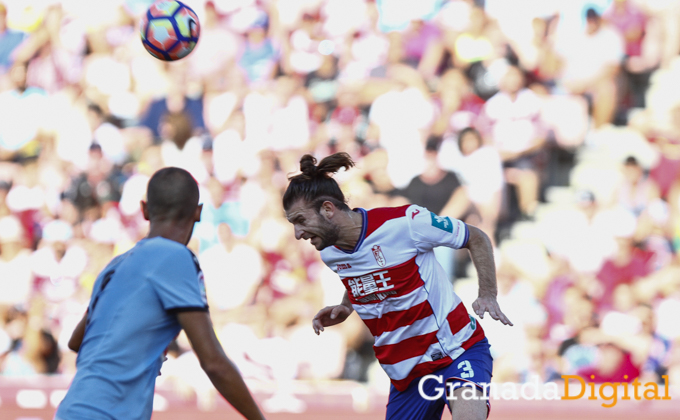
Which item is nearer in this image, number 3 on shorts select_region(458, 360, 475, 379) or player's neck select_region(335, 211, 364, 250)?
number 3 on shorts select_region(458, 360, 475, 379)

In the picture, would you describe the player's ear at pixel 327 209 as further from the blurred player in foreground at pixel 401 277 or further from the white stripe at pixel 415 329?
the white stripe at pixel 415 329

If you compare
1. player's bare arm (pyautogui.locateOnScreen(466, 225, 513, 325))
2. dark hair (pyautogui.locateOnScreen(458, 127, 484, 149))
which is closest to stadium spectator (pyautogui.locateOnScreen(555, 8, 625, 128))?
dark hair (pyautogui.locateOnScreen(458, 127, 484, 149))

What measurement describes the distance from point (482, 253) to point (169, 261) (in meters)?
1.99

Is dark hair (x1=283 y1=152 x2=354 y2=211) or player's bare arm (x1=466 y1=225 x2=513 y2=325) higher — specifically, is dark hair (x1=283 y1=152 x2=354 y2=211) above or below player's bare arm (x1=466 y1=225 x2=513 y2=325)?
above

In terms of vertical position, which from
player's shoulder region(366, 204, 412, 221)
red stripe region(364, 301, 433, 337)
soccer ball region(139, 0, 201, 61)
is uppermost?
soccer ball region(139, 0, 201, 61)

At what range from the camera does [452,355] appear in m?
3.94

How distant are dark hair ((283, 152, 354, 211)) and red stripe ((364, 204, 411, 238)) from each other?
0.15 metres

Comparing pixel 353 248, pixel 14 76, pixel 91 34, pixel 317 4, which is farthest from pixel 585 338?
pixel 14 76

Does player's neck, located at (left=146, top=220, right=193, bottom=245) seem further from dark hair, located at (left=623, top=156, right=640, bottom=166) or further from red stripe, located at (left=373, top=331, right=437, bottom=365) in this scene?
dark hair, located at (left=623, top=156, right=640, bottom=166)

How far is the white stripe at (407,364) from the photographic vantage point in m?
3.94

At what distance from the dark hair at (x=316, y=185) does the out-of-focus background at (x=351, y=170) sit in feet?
12.2

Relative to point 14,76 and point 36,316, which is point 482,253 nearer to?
point 36,316

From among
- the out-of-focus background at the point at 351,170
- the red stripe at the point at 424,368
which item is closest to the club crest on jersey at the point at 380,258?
the red stripe at the point at 424,368

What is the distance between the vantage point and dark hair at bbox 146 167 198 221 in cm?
275
